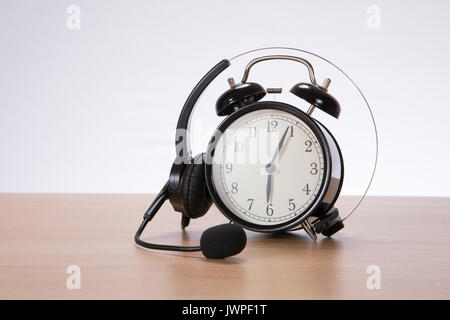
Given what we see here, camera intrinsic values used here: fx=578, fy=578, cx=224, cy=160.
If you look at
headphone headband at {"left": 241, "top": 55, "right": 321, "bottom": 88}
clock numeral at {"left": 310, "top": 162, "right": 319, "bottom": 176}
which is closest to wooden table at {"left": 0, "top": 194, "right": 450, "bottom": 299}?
clock numeral at {"left": 310, "top": 162, "right": 319, "bottom": 176}

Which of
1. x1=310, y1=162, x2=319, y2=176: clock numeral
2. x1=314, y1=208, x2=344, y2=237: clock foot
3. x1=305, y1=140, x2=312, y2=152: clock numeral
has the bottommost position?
x1=314, y1=208, x2=344, y2=237: clock foot

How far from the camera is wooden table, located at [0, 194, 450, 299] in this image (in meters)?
0.66

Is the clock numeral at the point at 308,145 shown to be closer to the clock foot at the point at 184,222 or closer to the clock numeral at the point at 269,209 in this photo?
the clock numeral at the point at 269,209

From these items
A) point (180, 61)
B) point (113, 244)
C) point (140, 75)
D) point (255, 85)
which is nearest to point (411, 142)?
point (180, 61)

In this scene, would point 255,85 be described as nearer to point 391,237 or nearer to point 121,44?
point 391,237

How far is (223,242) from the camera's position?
0.80 metres

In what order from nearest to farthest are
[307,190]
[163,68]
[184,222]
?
1. [307,190]
2. [184,222]
3. [163,68]

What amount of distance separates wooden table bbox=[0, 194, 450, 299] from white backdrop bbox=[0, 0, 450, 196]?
1.33m

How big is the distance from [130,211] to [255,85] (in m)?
0.50

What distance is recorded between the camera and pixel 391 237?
1.01 meters

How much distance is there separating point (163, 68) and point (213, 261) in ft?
6.47

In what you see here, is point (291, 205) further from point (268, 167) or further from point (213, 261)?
point (213, 261)

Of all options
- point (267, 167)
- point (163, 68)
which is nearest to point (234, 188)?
point (267, 167)

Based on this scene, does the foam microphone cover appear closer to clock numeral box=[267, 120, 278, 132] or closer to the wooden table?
the wooden table
